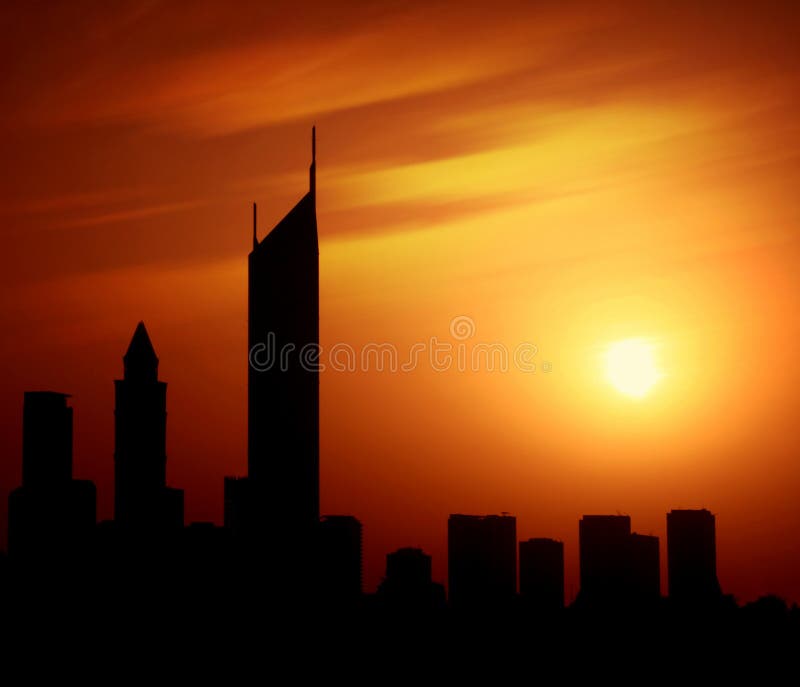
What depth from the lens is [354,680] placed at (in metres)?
195

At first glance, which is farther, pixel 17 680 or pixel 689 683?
pixel 689 683

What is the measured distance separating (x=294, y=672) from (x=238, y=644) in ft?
32.8

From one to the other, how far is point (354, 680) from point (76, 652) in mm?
38302

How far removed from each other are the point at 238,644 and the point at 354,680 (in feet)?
56.1

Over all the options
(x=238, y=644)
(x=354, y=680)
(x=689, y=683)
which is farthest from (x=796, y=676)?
(x=238, y=644)

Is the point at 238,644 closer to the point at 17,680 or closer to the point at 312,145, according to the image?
the point at 17,680

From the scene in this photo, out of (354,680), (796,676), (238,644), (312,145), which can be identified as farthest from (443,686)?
(312,145)

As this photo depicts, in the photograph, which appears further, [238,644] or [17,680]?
[238,644]

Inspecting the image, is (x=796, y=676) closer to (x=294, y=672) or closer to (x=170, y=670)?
(x=294, y=672)

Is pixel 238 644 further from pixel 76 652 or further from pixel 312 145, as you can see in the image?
pixel 312 145

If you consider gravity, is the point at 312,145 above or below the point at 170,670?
above

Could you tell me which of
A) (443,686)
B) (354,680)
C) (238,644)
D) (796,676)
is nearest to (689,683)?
(796,676)

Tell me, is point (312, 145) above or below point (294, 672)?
above

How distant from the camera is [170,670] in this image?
7549 inches
